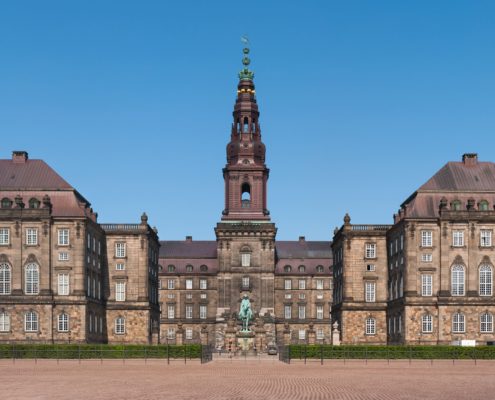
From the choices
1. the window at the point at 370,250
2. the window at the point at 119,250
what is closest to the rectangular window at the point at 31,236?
the window at the point at 119,250

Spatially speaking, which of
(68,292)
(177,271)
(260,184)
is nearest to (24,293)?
(68,292)

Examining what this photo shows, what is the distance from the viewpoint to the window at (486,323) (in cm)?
10688

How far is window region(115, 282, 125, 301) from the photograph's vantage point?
123m

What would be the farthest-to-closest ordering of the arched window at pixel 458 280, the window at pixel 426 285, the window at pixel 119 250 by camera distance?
the window at pixel 119 250 < the window at pixel 426 285 < the arched window at pixel 458 280

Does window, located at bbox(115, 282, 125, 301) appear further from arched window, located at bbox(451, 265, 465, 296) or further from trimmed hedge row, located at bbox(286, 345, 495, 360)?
arched window, located at bbox(451, 265, 465, 296)

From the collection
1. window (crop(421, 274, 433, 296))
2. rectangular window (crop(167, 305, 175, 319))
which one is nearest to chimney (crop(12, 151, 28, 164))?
window (crop(421, 274, 433, 296))

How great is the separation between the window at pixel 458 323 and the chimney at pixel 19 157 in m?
55.4

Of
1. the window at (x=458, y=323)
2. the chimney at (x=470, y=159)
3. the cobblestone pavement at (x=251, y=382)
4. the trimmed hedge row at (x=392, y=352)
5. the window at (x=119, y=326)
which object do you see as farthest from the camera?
the window at (x=119, y=326)

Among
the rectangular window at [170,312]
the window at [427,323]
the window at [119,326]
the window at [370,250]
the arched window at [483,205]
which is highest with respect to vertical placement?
the arched window at [483,205]

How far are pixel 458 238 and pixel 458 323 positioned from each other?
9.74m

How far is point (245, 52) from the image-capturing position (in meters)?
162

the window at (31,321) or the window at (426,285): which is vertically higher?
the window at (426,285)

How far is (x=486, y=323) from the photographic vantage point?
107000 millimetres

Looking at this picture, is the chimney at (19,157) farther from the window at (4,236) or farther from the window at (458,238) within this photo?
the window at (458,238)
